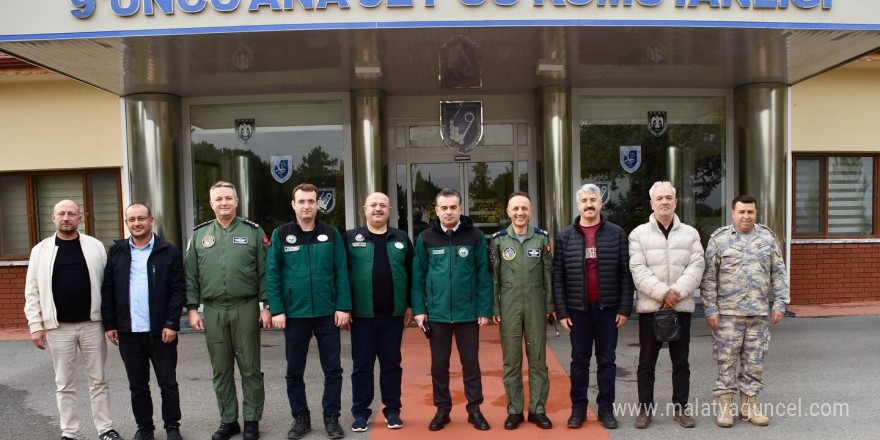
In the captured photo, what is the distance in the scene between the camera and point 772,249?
458 centimetres

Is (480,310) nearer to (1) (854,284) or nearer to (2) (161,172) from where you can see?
(2) (161,172)

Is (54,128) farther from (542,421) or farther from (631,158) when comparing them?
(631,158)

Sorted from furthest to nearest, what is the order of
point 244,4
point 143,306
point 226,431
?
point 244,4, point 226,431, point 143,306

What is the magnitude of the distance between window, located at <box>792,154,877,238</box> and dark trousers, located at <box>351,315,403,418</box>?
26.7 feet

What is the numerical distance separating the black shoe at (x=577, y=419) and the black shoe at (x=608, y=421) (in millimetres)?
134

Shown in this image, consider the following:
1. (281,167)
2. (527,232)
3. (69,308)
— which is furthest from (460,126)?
(69,308)

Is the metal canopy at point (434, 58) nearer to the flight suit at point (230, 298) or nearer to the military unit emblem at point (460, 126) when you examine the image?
the military unit emblem at point (460, 126)

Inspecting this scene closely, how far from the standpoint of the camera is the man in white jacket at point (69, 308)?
4.40 m

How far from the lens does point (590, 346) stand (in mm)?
4629

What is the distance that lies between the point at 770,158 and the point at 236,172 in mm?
8053

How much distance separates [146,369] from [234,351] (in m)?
0.64

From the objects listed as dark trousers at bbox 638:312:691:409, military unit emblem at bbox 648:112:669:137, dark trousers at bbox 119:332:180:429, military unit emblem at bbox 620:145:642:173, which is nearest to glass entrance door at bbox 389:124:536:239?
military unit emblem at bbox 620:145:642:173

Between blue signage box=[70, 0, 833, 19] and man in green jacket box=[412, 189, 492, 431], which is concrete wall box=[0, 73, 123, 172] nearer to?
blue signage box=[70, 0, 833, 19]

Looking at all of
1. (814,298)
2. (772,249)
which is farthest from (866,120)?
(772,249)
